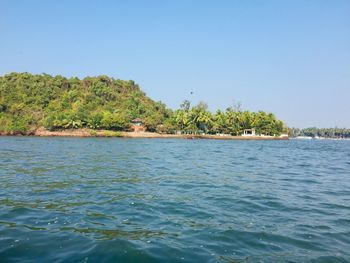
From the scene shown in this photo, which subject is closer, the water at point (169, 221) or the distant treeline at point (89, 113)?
the water at point (169, 221)

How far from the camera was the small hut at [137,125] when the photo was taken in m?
126

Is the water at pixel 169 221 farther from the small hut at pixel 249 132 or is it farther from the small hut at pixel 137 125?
the small hut at pixel 249 132

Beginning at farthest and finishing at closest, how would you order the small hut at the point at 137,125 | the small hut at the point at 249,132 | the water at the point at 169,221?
the small hut at the point at 249,132 → the small hut at the point at 137,125 → the water at the point at 169,221

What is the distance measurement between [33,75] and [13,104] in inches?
1678

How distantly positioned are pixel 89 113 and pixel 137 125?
20.0 m

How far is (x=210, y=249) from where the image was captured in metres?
7.33

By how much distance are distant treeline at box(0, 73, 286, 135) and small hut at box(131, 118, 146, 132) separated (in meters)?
2.00

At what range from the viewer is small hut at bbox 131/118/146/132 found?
126m

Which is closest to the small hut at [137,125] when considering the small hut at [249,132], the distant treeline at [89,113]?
the distant treeline at [89,113]

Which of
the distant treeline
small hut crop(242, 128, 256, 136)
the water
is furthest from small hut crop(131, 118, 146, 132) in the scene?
the water

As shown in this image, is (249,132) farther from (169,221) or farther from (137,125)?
(169,221)

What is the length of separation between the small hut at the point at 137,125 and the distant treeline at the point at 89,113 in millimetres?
2001

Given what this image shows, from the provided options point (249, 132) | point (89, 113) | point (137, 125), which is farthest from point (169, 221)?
point (249, 132)

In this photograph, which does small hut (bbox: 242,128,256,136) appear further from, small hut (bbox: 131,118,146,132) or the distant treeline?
small hut (bbox: 131,118,146,132)
